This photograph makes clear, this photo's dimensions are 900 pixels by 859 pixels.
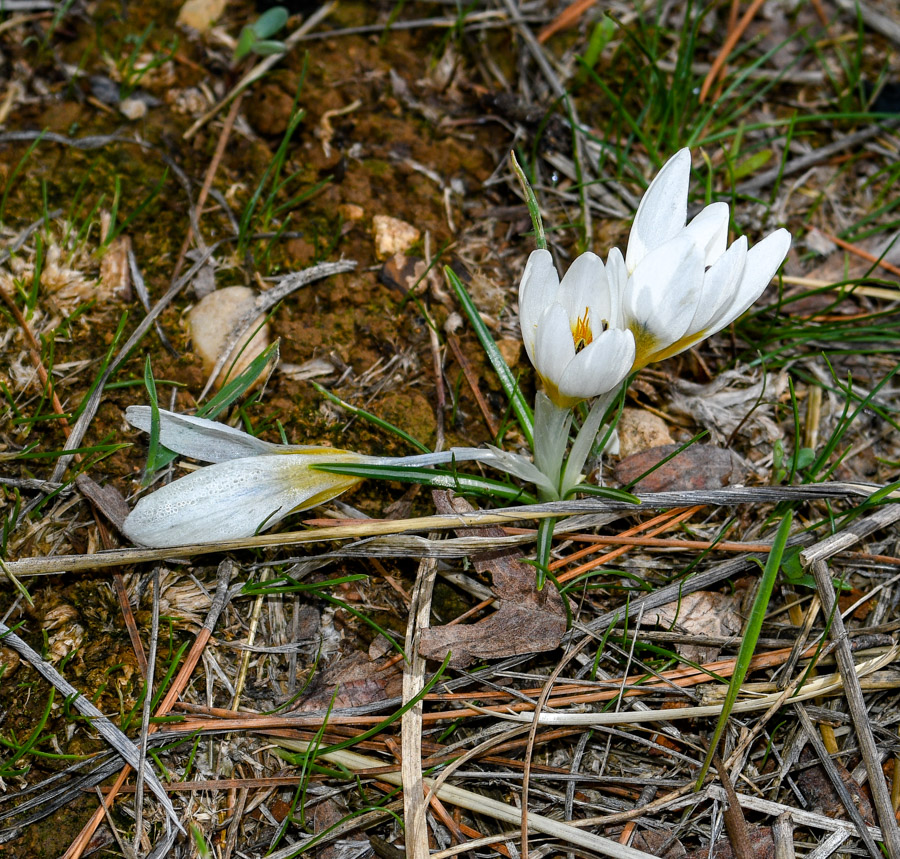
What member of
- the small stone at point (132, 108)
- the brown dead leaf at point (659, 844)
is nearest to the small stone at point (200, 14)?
the small stone at point (132, 108)

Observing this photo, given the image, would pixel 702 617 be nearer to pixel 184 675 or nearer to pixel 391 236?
pixel 184 675

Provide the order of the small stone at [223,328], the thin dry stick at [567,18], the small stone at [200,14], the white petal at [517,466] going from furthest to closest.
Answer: the thin dry stick at [567,18]
the small stone at [200,14]
the small stone at [223,328]
the white petal at [517,466]

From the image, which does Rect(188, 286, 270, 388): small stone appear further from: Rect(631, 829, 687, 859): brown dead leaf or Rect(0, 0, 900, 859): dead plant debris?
Rect(631, 829, 687, 859): brown dead leaf

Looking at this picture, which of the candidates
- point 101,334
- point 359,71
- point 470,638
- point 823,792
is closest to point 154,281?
point 101,334

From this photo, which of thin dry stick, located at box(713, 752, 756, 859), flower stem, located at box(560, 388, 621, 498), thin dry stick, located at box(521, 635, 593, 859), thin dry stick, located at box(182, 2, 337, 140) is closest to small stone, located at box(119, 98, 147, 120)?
thin dry stick, located at box(182, 2, 337, 140)

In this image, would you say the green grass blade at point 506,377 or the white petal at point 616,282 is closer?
the white petal at point 616,282

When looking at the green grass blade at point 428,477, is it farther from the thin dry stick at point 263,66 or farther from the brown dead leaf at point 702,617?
the thin dry stick at point 263,66

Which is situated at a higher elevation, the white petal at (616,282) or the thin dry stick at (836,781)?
the white petal at (616,282)
